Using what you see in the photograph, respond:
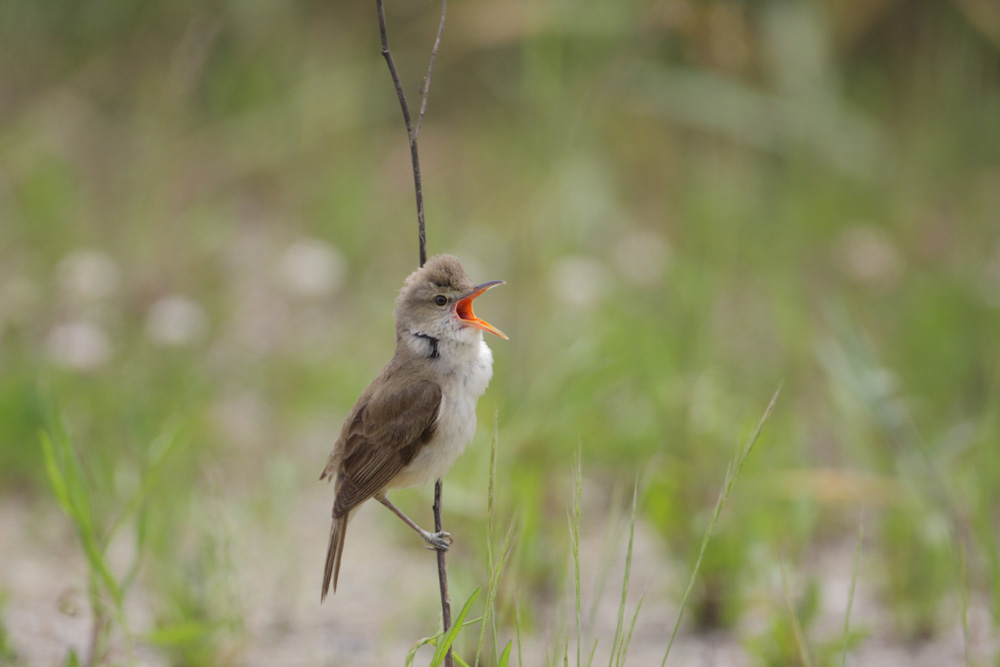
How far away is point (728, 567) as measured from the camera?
10.6ft

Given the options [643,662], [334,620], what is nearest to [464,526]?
[334,620]

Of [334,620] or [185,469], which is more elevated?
[185,469]

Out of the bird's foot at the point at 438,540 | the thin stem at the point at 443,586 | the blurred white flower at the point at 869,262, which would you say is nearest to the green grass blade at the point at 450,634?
the thin stem at the point at 443,586

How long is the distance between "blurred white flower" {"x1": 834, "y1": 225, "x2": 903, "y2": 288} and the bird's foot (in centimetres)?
299

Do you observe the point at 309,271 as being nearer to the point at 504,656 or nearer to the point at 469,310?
the point at 469,310

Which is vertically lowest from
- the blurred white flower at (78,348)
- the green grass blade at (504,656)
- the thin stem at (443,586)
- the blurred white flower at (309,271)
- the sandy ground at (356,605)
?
the sandy ground at (356,605)

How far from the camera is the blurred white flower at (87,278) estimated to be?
438 cm

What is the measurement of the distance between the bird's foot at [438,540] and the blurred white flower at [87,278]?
259 cm

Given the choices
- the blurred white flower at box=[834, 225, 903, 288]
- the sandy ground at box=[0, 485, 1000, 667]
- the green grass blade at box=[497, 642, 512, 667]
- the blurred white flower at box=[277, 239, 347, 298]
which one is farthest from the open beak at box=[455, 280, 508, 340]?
the blurred white flower at box=[834, 225, 903, 288]

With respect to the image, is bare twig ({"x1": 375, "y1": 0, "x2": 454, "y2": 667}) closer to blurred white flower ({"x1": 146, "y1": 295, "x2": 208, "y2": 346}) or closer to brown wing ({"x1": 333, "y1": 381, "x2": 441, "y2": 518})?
brown wing ({"x1": 333, "y1": 381, "x2": 441, "y2": 518})

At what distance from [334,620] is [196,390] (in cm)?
150

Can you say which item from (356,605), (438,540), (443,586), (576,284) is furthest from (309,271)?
(443,586)

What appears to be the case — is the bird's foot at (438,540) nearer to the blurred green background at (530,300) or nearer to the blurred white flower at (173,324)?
the blurred green background at (530,300)

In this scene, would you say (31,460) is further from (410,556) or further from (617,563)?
(617,563)
